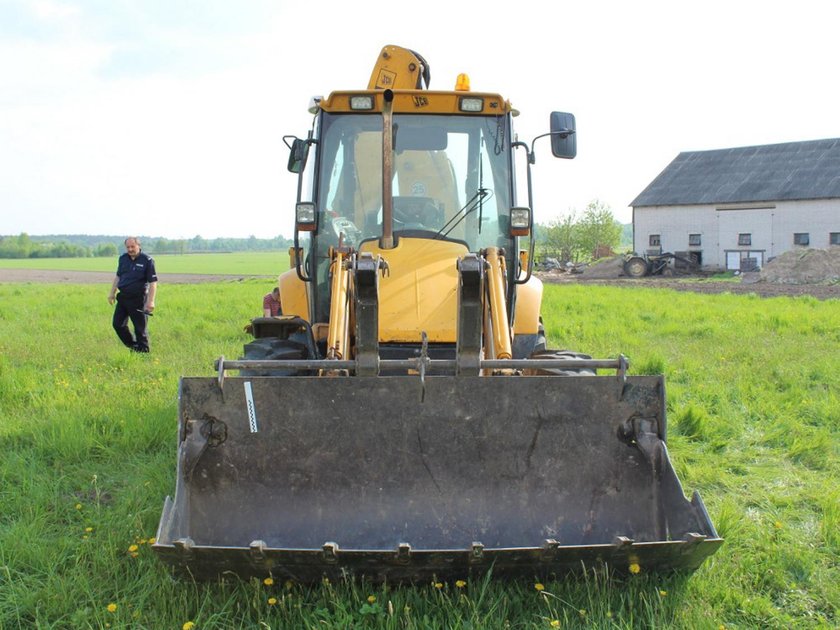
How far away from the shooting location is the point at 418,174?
5289mm

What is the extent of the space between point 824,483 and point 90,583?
4.36 metres

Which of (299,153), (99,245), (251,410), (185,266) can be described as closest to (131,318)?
(299,153)

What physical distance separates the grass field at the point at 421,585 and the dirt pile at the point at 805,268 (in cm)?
1699

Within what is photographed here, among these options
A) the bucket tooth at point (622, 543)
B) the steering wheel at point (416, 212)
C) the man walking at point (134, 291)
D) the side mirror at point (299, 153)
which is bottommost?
the bucket tooth at point (622, 543)

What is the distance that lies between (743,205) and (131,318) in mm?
31688

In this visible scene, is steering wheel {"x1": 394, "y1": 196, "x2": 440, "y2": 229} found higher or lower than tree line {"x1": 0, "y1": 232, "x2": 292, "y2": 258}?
lower

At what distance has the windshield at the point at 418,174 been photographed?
525 centimetres

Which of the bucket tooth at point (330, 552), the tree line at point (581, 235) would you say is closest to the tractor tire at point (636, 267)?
the tree line at point (581, 235)

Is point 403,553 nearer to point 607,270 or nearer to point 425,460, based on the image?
point 425,460

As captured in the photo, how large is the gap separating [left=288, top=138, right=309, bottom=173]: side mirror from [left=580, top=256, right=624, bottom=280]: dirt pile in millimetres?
27412

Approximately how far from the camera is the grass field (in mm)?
3258

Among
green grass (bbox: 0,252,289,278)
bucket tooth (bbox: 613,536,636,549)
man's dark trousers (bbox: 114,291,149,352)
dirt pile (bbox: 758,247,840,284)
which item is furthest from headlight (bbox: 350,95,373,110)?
green grass (bbox: 0,252,289,278)

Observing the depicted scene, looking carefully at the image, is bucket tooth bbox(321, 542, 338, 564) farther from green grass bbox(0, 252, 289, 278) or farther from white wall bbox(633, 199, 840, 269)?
green grass bbox(0, 252, 289, 278)

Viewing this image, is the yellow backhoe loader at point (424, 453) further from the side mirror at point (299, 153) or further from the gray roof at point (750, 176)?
the gray roof at point (750, 176)
